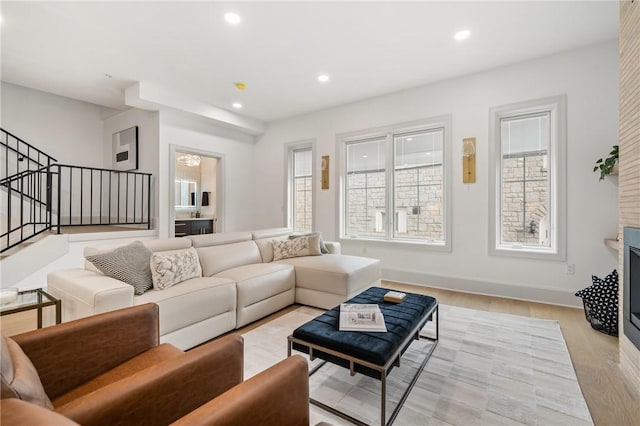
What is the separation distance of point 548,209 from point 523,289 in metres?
1.05

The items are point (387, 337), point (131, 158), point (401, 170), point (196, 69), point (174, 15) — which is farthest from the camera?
point (131, 158)

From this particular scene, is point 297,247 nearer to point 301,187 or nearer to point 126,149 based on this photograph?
point 301,187

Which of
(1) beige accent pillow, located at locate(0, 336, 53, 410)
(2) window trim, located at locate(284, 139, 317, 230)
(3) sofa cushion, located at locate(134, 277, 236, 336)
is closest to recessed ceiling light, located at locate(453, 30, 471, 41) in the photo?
(2) window trim, located at locate(284, 139, 317, 230)

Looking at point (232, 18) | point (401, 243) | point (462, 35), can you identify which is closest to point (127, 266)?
point (232, 18)

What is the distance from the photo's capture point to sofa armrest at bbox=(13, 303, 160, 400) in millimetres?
1227

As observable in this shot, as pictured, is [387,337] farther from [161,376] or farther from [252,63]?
[252,63]

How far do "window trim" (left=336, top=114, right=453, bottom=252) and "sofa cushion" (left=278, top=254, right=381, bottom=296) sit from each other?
1.18m

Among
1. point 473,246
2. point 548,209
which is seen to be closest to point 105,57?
point 473,246

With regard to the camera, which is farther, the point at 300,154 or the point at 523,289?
the point at 300,154

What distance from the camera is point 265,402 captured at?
0.94 meters

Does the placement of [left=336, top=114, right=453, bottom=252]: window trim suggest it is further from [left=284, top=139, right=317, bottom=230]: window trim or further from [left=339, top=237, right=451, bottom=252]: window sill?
[left=284, top=139, right=317, bottom=230]: window trim

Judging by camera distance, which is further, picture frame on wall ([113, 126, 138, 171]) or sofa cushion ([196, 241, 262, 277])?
picture frame on wall ([113, 126, 138, 171])

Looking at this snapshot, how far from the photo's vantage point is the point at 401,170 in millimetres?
4797

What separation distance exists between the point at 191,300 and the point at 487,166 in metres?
3.86
